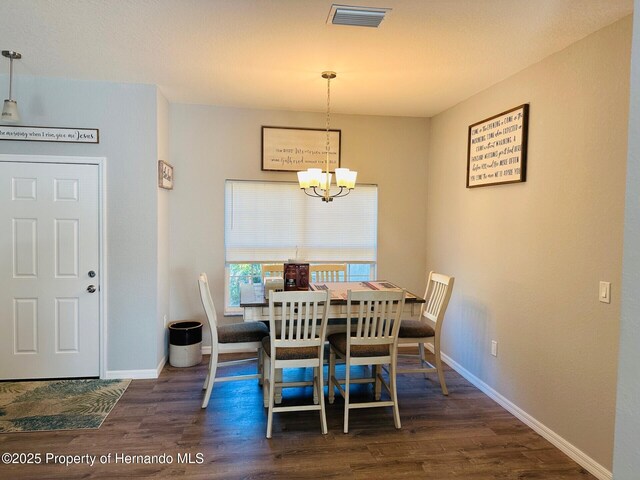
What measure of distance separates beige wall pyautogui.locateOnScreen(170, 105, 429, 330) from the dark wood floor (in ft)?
4.65

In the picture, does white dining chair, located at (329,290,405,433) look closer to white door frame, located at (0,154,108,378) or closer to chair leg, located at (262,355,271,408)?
chair leg, located at (262,355,271,408)

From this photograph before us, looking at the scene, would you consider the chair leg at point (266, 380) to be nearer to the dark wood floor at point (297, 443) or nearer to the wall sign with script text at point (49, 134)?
the dark wood floor at point (297, 443)

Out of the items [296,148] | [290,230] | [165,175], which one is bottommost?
[290,230]

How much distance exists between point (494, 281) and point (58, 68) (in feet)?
13.0

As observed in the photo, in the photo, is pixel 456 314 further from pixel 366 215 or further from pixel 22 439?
pixel 22 439

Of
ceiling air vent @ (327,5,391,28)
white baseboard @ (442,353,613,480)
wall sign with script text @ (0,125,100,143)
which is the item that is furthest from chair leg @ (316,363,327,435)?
wall sign with script text @ (0,125,100,143)

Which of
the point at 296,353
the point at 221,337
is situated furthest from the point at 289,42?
the point at 221,337

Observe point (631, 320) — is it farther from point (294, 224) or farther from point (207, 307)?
point (294, 224)

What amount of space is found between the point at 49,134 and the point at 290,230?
2.38 meters

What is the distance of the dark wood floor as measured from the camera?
2.40m

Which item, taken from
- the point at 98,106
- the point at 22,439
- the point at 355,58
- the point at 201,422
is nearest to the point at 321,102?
the point at 355,58

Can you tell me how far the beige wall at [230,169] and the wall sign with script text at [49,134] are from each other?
33.6 inches

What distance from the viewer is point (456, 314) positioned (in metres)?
4.11

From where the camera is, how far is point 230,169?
174 inches
